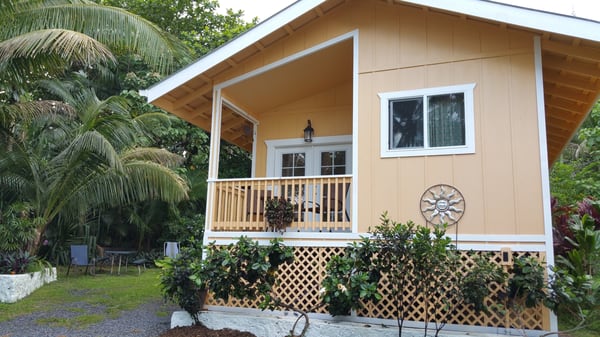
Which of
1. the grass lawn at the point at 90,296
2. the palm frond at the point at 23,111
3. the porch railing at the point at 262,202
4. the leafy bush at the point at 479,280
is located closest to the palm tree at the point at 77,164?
the palm frond at the point at 23,111

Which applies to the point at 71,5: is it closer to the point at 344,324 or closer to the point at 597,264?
the point at 344,324

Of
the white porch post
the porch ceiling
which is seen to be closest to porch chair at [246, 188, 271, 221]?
the white porch post

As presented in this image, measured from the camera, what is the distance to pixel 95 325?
6488 millimetres

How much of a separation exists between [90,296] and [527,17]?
8.92m

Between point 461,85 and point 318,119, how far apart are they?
134 inches

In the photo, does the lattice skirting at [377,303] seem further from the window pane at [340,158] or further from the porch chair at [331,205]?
the window pane at [340,158]

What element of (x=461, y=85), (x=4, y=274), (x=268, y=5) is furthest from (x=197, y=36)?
(x=461, y=85)

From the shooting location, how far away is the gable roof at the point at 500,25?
5.58m

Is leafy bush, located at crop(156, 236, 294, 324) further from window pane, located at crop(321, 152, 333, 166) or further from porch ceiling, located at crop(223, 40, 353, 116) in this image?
porch ceiling, located at crop(223, 40, 353, 116)

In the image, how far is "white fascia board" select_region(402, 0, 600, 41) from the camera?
5297mm

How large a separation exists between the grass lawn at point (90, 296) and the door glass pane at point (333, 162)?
389 cm

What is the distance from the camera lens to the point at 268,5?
2512cm

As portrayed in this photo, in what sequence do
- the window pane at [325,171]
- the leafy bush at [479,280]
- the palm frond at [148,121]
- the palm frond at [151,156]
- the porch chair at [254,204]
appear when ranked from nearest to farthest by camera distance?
the leafy bush at [479,280], the porch chair at [254,204], the window pane at [325,171], the palm frond at [151,156], the palm frond at [148,121]

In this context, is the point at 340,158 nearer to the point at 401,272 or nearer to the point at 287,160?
the point at 287,160
